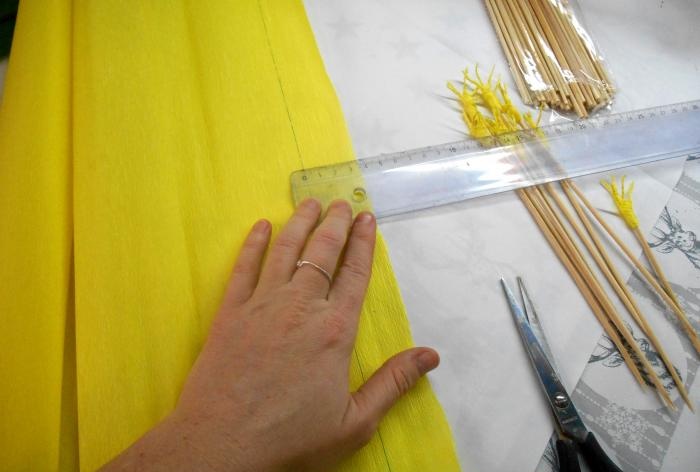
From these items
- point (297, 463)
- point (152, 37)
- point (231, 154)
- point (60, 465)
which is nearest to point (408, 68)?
point (231, 154)

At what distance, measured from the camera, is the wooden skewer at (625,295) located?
857 mm

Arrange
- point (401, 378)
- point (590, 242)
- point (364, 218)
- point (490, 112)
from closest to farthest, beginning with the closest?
point (401, 378) → point (364, 218) → point (590, 242) → point (490, 112)

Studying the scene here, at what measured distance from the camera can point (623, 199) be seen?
104cm

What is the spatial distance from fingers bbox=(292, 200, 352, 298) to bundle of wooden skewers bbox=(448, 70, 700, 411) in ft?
1.67

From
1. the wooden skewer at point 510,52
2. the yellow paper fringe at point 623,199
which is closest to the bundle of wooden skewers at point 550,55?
the wooden skewer at point 510,52

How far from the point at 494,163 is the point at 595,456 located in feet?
2.28

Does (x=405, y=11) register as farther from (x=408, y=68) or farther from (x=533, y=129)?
(x=533, y=129)

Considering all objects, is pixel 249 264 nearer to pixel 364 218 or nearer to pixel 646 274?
pixel 364 218

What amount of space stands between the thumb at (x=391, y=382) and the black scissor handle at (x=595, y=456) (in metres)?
0.33

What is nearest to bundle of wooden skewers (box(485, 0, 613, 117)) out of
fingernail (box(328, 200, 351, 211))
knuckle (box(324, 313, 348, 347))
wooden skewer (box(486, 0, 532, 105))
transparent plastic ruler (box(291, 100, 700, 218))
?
wooden skewer (box(486, 0, 532, 105))

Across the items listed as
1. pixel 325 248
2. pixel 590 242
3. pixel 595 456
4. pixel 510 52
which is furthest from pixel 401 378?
pixel 510 52

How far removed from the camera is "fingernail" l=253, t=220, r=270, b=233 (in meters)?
0.87

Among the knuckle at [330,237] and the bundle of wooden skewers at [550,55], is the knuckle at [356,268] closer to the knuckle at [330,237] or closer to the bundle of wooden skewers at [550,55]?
the knuckle at [330,237]

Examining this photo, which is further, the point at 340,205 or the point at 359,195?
the point at 359,195
